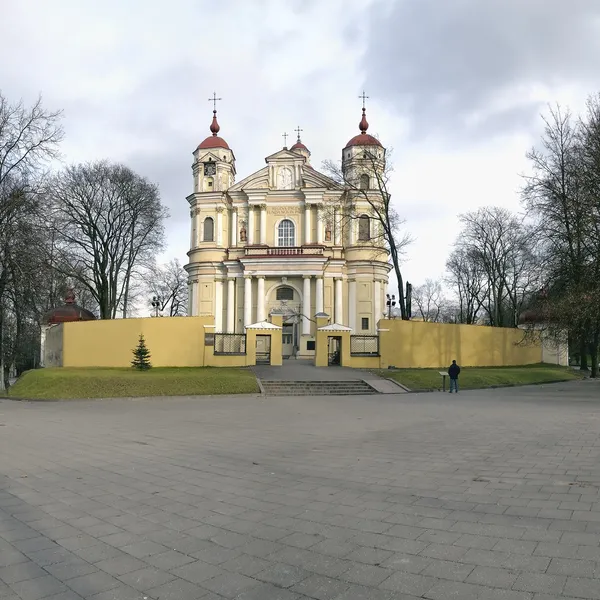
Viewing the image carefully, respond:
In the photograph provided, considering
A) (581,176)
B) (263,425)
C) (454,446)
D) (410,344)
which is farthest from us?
(410,344)

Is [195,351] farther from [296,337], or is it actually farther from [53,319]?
[296,337]

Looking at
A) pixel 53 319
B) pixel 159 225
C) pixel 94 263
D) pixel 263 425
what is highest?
pixel 159 225

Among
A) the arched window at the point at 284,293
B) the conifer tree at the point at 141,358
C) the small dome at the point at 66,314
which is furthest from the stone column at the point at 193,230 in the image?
the conifer tree at the point at 141,358

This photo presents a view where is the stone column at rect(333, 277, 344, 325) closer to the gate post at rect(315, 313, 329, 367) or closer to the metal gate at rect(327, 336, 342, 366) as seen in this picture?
the metal gate at rect(327, 336, 342, 366)

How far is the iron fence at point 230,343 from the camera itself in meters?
31.7

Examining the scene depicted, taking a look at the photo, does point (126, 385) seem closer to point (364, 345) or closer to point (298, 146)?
point (364, 345)

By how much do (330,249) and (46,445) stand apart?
40.4 meters

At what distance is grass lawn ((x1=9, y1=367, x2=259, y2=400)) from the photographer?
21922 mm

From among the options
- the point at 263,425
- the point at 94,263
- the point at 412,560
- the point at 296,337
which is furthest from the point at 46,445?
the point at 296,337

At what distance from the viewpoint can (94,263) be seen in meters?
41.4

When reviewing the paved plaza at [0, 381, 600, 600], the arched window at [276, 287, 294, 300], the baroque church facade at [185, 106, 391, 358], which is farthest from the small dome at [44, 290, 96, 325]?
the paved plaza at [0, 381, 600, 600]

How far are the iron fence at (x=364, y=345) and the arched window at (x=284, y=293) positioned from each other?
16328mm

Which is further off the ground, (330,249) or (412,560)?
(330,249)

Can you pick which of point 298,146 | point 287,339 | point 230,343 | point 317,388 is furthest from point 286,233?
point 317,388
